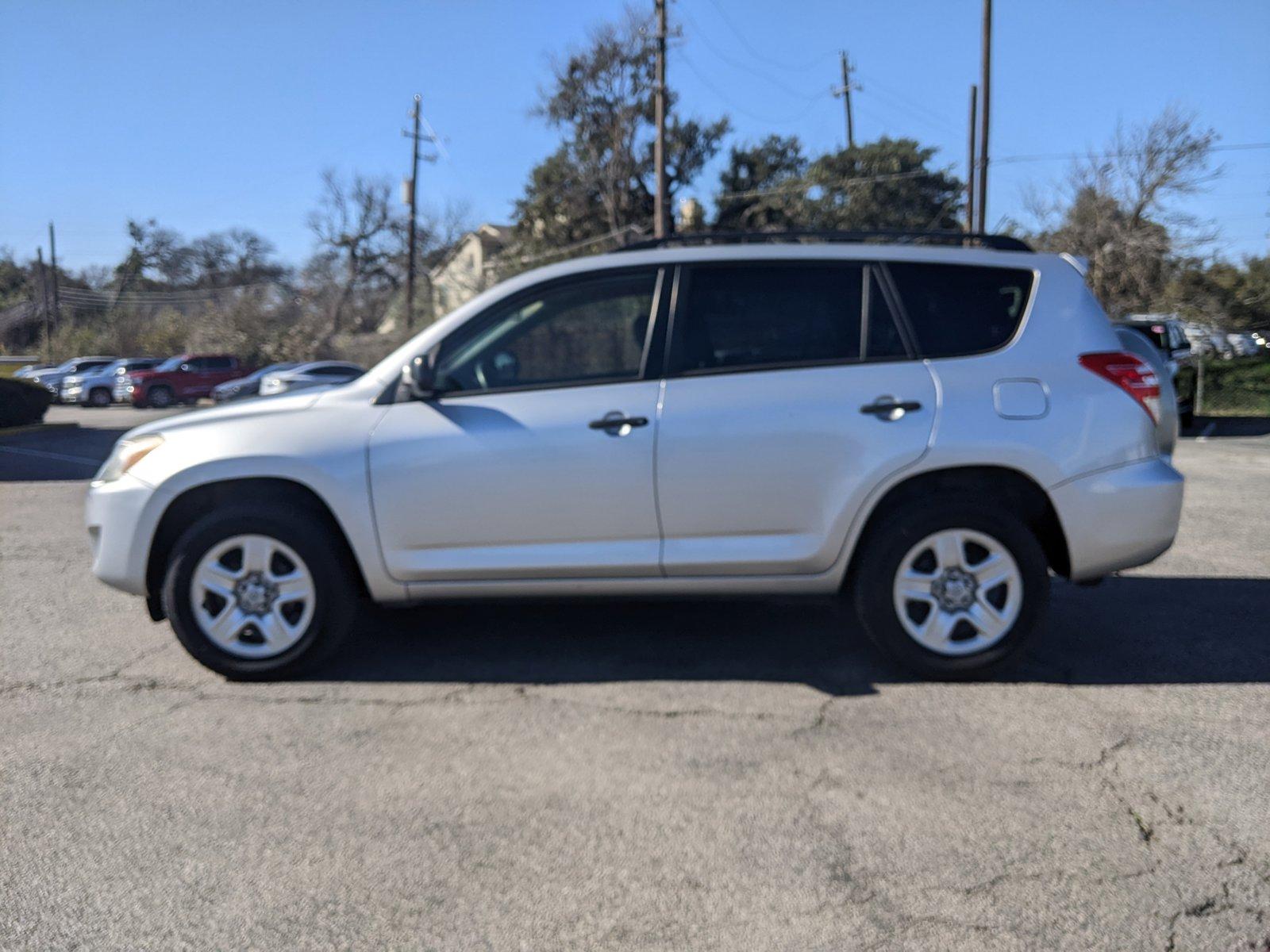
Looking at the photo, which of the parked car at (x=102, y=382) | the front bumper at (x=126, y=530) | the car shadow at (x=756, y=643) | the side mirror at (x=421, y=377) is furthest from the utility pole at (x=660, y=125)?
the front bumper at (x=126, y=530)

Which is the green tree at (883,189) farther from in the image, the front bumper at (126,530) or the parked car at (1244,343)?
the front bumper at (126,530)

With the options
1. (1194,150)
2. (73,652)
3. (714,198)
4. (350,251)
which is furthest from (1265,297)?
(350,251)

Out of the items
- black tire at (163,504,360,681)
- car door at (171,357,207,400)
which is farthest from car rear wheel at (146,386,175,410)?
black tire at (163,504,360,681)

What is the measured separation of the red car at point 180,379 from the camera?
36.0m

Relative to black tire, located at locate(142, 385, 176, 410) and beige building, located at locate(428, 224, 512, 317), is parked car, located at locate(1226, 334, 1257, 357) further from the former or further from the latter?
black tire, located at locate(142, 385, 176, 410)

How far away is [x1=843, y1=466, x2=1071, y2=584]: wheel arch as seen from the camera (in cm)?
473

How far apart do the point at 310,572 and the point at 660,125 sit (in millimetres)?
23979

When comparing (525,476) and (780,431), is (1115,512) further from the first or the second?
(525,476)

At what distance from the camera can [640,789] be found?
12.0 ft

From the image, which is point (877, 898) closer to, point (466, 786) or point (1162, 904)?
point (1162, 904)

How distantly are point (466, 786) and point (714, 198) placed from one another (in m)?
43.6

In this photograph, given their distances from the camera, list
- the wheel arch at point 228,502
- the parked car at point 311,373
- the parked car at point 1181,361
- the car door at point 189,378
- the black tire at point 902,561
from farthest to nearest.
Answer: the car door at point 189,378, the parked car at point 311,373, the parked car at point 1181,361, the wheel arch at point 228,502, the black tire at point 902,561

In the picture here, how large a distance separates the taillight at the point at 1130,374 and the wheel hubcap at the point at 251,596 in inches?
135

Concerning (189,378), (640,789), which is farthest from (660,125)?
(640,789)
